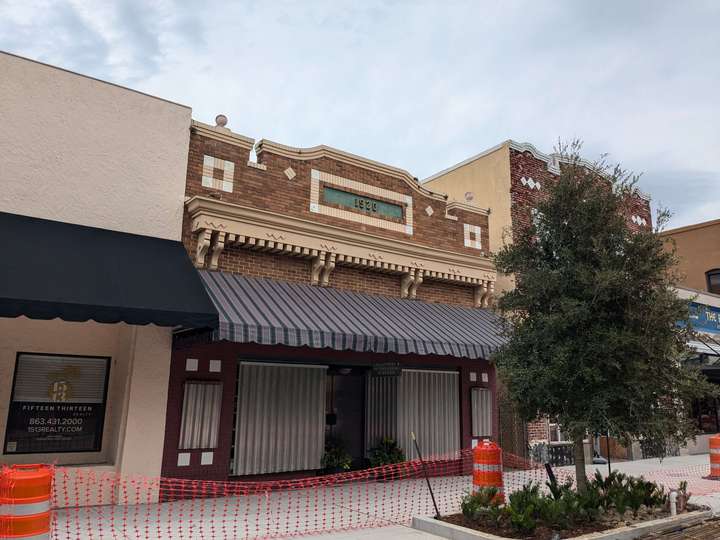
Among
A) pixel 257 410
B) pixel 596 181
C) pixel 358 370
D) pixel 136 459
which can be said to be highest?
pixel 596 181

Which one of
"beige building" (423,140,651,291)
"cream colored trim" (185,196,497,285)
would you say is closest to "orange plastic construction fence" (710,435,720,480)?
"beige building" (423,140,651,291)

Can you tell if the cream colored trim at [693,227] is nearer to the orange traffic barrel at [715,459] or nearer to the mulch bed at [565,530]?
the orange traffic barrel at [715,459]

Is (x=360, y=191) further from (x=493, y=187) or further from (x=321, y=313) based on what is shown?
(x=493, y=187)

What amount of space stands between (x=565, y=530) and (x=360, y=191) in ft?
27.5

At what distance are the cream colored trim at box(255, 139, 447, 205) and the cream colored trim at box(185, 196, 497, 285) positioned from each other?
5.34ft

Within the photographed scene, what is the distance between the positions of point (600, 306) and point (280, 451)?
7.02 metres

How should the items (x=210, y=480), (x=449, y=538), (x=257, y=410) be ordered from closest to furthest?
(x=449, y=538)
(x=210, y=480)
(x=257, y=410)

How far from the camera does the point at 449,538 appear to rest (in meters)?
7.55

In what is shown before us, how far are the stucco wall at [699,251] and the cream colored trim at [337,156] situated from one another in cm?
2065

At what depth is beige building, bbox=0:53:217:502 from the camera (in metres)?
9.02

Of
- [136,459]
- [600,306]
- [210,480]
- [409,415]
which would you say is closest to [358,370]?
[409,415]

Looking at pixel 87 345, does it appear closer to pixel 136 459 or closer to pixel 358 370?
pixel 136 459

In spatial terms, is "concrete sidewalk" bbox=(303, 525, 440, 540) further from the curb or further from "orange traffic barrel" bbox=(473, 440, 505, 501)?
"orange traffic barrel" bbox=(473, 440, 505, 501)

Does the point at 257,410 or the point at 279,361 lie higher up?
the point at 279,361
